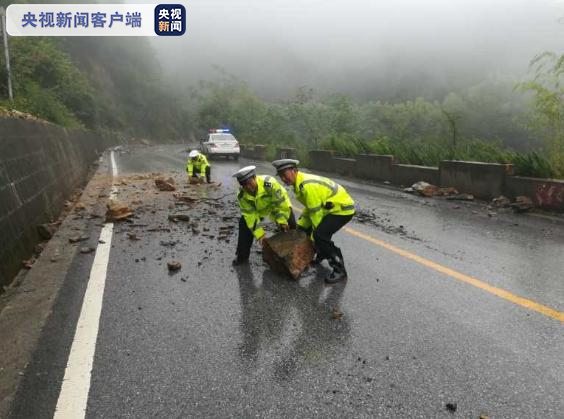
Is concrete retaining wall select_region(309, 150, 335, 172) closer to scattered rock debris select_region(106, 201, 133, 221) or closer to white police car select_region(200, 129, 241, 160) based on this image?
white police car select_region(200, 129, 241, 160)

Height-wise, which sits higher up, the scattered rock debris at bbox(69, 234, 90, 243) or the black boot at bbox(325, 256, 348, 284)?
the black boot at bbox(325, 256, 348, 284)

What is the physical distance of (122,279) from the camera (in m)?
4.78

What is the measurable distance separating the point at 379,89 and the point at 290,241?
15534 cm

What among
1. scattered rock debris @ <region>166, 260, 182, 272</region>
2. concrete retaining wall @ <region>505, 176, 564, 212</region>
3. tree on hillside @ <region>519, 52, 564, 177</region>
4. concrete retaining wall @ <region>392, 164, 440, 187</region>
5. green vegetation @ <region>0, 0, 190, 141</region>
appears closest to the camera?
scattered rock debris @ <region>166, 260, 182, 272</region>

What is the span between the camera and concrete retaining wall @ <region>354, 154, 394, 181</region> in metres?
13.7

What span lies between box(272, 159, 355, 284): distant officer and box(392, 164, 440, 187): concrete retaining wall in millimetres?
7400

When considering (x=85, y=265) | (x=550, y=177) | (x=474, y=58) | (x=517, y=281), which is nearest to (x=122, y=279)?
(x=85, y=265)

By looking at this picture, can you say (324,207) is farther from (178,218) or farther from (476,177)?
(476,177)

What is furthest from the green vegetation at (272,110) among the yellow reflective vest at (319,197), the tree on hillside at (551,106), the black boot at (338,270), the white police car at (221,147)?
the black boot at (338,270)

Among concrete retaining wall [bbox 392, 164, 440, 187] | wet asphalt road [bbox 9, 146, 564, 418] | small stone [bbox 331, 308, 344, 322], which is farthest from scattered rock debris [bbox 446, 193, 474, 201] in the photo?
small stone [bbox 331, 308, 344, 322]

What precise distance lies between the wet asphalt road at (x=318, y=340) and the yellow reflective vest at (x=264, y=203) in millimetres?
576

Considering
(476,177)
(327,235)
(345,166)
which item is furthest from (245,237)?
(345,166)

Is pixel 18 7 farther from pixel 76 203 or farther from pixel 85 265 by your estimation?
pixel 85 265

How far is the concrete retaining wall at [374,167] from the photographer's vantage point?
13.7 meters
